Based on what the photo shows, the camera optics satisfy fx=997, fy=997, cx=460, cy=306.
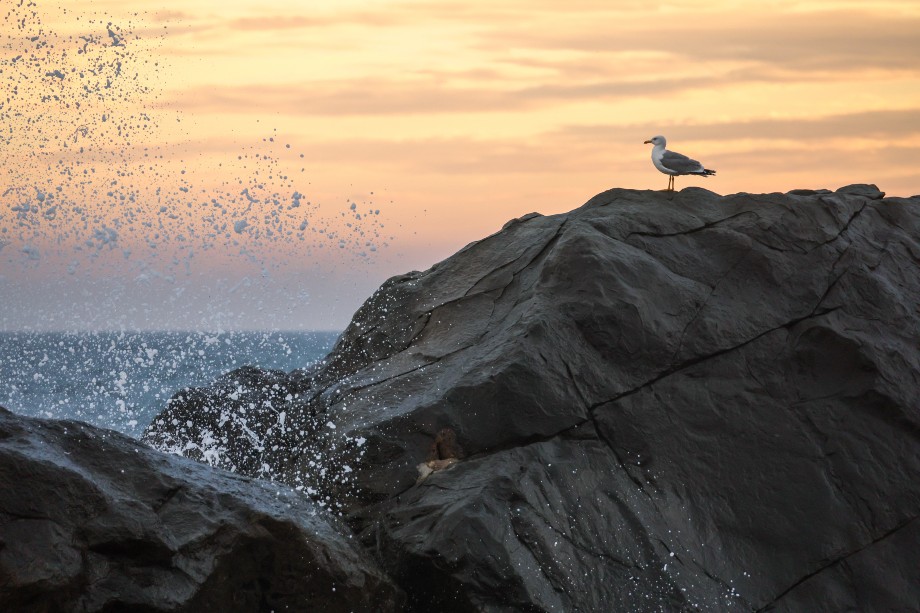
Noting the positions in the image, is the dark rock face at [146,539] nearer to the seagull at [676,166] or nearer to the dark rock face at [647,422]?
the dark rock face at [647,422]

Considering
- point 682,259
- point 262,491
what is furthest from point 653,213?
point 262,491

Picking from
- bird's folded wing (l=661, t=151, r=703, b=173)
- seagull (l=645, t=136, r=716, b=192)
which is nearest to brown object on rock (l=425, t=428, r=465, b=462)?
seagull (l=645, t=136, r=716, b=192)

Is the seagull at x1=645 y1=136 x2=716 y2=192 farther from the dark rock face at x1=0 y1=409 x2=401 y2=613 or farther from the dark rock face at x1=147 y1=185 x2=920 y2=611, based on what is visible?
the dark rock face at x1=0 y1=409 x2=401 y2=613

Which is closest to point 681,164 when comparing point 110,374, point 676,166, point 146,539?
point 676,166

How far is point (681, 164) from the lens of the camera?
27.1ft

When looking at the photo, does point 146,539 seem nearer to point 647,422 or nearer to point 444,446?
point 444,446

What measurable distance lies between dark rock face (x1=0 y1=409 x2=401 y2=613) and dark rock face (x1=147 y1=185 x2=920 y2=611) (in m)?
0.62

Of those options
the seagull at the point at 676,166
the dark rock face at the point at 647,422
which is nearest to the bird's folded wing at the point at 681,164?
the seagull at the point at 676,166

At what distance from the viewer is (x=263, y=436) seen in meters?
7.48

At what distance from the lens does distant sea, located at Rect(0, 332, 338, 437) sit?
2461 centimetres

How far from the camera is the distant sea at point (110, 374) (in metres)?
24.6

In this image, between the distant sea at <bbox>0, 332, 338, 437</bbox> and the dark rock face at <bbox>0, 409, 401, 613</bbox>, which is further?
the distant sea at <bbox>0, 332, 338, 437</bbox>

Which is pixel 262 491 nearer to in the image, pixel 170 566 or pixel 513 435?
pixel 170 566

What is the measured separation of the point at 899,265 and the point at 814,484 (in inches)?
87.8
